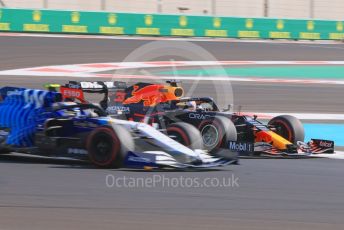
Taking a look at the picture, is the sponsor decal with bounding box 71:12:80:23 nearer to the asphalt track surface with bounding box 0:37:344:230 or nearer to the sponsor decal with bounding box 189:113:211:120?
→ the sponsor decal with bounding box 189:113:211:120

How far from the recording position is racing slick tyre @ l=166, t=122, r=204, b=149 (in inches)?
387

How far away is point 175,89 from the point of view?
1187 centimetres

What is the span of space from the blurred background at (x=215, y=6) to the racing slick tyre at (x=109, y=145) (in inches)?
1153

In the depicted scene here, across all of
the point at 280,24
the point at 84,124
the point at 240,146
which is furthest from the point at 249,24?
the point at 84,124

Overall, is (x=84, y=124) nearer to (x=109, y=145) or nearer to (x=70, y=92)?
(x=109, y=145)

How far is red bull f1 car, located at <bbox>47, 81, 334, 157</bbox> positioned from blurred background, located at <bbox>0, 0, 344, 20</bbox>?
26679 millimetres

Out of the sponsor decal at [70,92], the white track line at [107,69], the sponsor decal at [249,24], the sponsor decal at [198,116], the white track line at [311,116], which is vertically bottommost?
the white track line at [311,116]

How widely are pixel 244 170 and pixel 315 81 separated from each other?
43.8 feet

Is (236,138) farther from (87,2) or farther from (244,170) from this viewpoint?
(87,2)

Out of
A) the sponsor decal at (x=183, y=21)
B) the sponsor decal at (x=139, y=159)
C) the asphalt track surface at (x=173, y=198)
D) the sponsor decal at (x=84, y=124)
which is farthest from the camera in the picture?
the sponsor decal at (x=183, y=21)

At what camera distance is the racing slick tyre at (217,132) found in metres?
10.5

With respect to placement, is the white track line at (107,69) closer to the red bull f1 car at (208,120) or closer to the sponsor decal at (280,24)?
the red bull f1 car at (208,120)

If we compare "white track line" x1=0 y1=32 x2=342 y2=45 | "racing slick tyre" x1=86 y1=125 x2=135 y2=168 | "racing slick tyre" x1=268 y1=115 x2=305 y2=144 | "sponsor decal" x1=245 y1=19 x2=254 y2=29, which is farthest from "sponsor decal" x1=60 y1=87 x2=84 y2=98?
"sponsor decal" x1=245 y1=19 x2=254 y2=29

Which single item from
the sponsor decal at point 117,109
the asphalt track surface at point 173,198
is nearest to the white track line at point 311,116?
the sponsor decal at point 117,109
